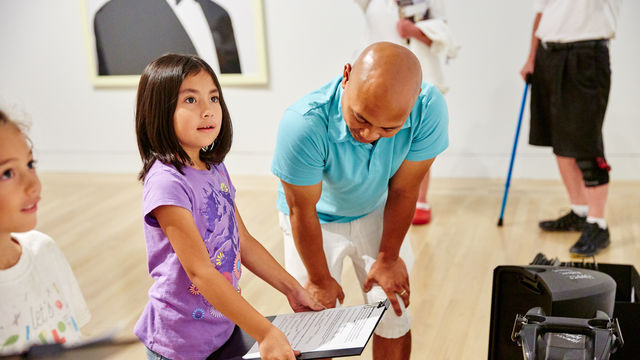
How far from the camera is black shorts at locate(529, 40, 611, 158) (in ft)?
10.2

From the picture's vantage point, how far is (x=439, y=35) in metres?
3.28

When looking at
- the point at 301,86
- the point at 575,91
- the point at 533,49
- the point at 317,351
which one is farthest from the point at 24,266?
the point at 301,86

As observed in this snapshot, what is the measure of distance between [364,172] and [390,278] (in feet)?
1.08

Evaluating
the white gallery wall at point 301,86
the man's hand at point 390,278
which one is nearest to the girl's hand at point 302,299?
the man's hand at point 390,278

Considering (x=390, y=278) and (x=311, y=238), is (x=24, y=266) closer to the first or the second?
(x=311, y=238)

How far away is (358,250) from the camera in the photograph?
1.87 meters

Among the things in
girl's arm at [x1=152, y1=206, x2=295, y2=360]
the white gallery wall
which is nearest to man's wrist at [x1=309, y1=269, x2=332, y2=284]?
girl's arm at [x1=152, y1=206, x2=295, y2=360]

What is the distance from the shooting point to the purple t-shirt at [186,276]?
1295mm

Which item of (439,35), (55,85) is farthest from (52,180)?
(439,35)

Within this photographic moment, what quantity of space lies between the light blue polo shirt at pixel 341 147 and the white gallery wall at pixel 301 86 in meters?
2.46

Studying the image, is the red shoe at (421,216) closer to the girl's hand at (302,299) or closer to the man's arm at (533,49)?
the man's arm at (533,49)

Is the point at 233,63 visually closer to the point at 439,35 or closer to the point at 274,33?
the point at 274,33

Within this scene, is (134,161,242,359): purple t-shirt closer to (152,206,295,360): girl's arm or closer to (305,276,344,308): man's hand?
(152,206,295,360): girl's arm

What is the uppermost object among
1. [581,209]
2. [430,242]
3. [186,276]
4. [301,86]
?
[186,276]
